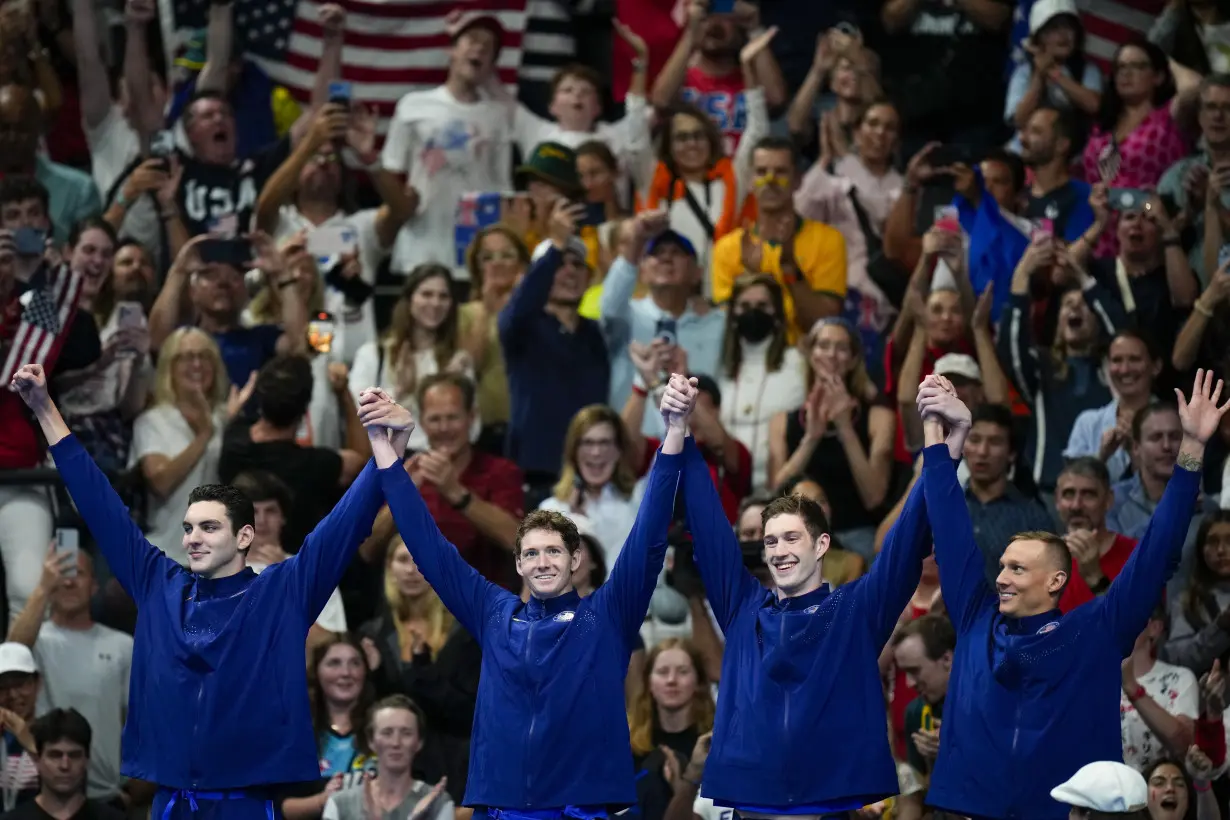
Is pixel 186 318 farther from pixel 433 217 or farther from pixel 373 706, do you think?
pixel 373 706

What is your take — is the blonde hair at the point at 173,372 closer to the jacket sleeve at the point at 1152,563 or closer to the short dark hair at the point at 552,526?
the short dark hair at the point at 552,526

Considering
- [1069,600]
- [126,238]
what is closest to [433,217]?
[126,238]

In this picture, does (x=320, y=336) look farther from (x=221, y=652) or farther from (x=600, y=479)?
(x=221, y=652)

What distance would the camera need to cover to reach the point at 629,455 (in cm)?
1135

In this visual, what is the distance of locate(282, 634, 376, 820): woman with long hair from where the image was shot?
10266mm

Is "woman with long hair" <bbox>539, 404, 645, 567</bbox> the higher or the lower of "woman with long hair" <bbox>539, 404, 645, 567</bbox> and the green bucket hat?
the lower

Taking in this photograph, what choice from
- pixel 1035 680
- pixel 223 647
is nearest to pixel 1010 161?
pixel 1035 680

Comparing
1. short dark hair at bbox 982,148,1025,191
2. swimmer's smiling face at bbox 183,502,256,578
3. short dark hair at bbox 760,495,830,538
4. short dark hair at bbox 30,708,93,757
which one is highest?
short dark hair at bbox 982,148,1025,191

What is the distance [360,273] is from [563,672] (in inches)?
191

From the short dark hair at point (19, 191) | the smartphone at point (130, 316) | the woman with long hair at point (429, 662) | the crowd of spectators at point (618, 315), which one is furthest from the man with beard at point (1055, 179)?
the short dark hair at point (19, 191)

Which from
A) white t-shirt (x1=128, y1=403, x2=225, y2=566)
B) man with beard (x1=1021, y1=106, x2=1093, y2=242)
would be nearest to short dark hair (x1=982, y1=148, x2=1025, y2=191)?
man with beard (x1=1021, y1=106, x2=1093, y2=242)

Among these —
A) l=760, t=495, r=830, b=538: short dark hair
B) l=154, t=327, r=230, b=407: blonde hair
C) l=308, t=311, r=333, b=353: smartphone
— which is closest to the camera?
l=760, t=495, r=830, b=538: short dark hair

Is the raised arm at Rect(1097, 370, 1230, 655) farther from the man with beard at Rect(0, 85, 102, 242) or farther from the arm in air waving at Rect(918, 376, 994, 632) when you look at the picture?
the man with beard at Rect(0, 85, 102, 242)

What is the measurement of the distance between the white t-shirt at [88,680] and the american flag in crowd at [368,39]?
4.68 metres
